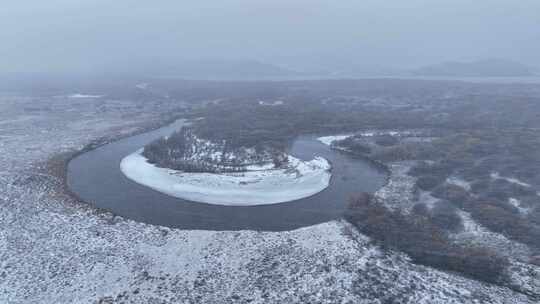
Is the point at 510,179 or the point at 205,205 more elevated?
the point at 510,179

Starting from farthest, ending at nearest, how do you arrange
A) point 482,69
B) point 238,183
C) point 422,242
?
point 482,69, point 238,183, point 422,242

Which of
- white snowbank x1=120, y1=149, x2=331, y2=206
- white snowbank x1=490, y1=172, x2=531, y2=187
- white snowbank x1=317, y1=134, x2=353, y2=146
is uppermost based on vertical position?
white snowbank x1=317, y1=134, x2=353, y2=146

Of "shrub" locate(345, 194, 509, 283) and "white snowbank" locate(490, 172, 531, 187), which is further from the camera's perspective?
"white snowbank" locate(490, 172, 531, 187)

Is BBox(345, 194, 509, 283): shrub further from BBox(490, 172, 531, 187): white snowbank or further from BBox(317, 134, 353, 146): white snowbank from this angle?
BBox(317, 134, 353, 146): white snowbank

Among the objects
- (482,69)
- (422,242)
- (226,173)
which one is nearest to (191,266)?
(422,242)

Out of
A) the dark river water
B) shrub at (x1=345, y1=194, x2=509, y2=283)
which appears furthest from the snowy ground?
the dark river water

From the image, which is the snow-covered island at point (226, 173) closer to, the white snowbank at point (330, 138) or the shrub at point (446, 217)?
the white snowbank at point (330, 138)

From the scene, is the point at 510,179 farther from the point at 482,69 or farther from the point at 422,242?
the point at 482,69
